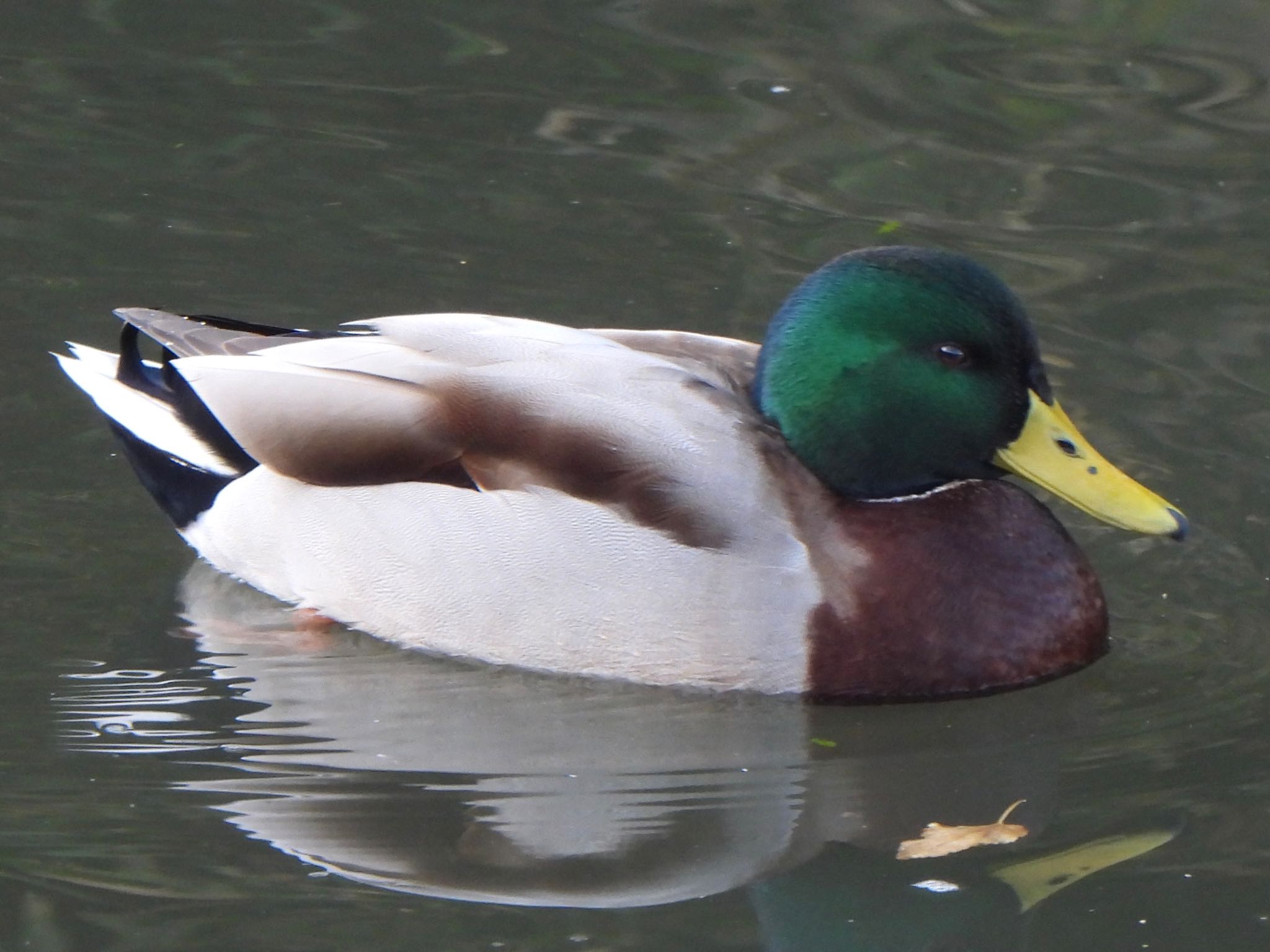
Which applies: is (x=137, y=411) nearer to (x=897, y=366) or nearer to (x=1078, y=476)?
(x=897, y=366)

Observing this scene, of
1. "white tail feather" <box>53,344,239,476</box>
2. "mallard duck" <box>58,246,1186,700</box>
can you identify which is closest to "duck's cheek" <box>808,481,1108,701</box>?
"mallard duck" <box>58,246,1186,700</box>

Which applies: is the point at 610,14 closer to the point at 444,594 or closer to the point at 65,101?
the point at 65,101

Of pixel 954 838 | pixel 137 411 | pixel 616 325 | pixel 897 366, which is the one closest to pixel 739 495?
pixel 897 366

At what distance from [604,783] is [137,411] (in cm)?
231

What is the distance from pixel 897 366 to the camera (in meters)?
5.91

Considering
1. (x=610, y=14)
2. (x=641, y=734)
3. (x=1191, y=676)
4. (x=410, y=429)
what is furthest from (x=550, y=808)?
(x=610, y=14)

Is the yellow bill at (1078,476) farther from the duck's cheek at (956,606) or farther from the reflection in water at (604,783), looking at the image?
the reflection in water at (604,783)

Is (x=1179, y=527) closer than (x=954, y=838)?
No

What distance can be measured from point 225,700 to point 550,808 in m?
1.16

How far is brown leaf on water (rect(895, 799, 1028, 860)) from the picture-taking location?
5.15m

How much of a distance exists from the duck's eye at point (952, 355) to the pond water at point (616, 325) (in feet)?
3.26

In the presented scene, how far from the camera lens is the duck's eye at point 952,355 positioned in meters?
5.87

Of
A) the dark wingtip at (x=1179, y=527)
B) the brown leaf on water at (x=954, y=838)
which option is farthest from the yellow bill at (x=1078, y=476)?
the brown leaf on water at (x=954, y=838)

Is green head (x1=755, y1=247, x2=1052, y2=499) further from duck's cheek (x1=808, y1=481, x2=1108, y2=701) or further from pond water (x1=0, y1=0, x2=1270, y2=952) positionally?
pond water (x1=0, y1=0, x2=1270, y2=952)
